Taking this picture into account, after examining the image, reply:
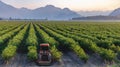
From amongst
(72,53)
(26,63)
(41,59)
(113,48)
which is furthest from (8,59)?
(113,48)

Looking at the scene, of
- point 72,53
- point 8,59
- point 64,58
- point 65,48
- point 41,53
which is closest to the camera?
point 41,53

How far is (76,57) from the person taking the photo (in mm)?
21578

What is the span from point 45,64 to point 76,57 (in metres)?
4.01

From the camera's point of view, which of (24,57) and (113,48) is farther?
(113,48)

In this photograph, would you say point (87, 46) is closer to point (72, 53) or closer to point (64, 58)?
point (72, 53)

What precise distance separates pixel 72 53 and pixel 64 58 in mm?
2224

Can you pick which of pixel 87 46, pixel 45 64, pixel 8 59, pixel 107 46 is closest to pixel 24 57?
pixel 8 59

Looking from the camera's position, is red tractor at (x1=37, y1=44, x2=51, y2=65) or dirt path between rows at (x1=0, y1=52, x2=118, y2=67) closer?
red tractor at (x1=37, y1=44, x2=51, y2=65)

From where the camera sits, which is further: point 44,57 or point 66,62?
point 66,62

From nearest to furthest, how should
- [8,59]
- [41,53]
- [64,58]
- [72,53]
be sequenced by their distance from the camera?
1. [41,53]
2. [8,59]
3. [64,58]
4. [72,53]

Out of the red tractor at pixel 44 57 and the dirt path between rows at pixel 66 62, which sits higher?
the red tractor at pixel 44 57

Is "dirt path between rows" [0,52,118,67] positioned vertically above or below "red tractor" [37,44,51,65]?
below

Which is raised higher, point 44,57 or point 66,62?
point 44,57

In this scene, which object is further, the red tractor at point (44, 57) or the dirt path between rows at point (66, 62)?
the dirt path between rows at point (66, 62)
